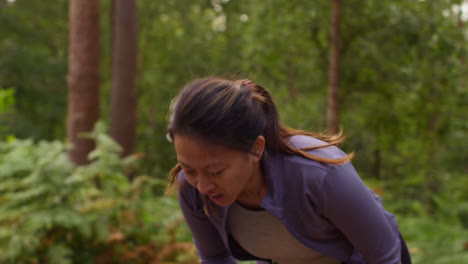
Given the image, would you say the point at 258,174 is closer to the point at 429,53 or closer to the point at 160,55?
the point at 429,53

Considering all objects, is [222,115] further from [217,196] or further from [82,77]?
[82,77]

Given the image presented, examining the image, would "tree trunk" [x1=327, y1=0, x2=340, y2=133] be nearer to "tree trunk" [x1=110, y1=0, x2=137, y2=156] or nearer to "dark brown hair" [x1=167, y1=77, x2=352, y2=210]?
"tree trunk" [x1=110, y1=0, x2=137, y2=156]

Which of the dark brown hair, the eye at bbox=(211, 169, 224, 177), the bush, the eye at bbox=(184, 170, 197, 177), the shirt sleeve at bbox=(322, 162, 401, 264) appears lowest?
the bush

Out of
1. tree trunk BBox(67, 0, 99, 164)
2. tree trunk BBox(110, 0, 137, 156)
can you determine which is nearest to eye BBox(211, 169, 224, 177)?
tree trunk BBox(67, 0, 99, 164)

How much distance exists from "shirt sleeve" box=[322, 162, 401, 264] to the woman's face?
261mm

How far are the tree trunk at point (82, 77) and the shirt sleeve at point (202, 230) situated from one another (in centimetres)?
502

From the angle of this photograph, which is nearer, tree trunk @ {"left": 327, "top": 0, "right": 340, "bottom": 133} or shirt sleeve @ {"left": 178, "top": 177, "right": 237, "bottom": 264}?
shirt sleeve @ {"left": 178, "top": 177, "right": 237, "bottom": 264}

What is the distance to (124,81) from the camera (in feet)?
31.0

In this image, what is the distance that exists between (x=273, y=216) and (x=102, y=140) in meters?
3.47

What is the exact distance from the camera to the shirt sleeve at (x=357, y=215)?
1.51 metres

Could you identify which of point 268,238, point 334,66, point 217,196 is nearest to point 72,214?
point 268,238

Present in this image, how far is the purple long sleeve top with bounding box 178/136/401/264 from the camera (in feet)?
4.98

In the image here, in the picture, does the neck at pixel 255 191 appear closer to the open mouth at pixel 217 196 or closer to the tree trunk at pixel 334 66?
the open mouth at pixel 217 196

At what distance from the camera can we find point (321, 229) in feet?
5.38
